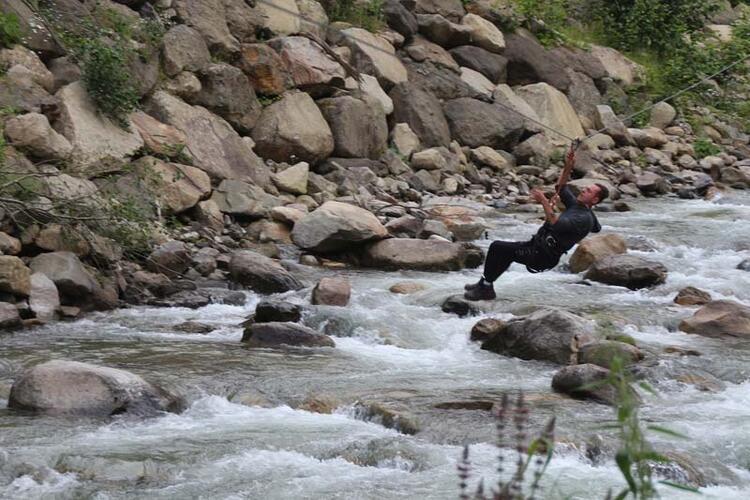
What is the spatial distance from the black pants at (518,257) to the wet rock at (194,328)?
8.54 feet

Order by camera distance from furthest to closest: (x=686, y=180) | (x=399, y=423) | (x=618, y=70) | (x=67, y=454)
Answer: (x=618, y=70) → (x=686, y=180) → (x=399, y=423) → (x=67, y=454)

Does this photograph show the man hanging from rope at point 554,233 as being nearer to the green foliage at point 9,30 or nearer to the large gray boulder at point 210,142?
the large gray boulder at point 210,142

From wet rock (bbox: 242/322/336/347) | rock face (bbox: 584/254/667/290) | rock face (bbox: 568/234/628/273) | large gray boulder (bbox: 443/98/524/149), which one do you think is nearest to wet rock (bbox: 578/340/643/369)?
wet rock (bbox: 242/322/336/347)

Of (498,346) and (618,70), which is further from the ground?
(618,70)

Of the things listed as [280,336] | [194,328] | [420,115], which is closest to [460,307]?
[280,336]

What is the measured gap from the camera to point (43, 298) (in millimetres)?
9719

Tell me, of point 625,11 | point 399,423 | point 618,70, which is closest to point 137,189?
point 399,423

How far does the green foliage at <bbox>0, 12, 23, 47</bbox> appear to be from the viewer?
487 inches

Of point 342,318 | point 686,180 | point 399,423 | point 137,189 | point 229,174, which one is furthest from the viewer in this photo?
point 686,180

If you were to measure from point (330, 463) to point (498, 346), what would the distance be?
3367 millimetres

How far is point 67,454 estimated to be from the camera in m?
6.18

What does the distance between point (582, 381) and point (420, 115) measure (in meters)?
11.2

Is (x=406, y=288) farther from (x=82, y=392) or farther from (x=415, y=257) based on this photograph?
(x=82, y=392)

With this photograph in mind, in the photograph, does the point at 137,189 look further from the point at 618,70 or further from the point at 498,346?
the point at 618,70
